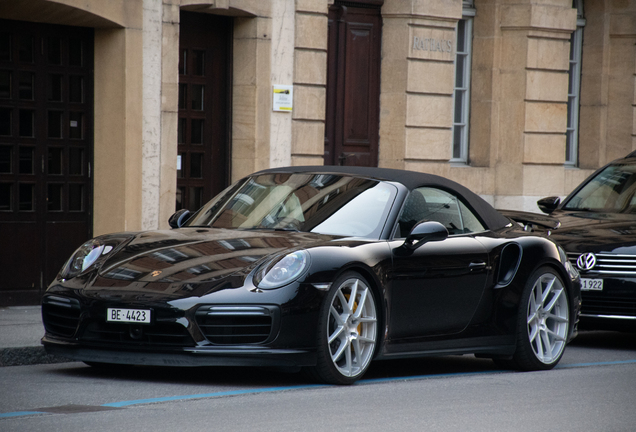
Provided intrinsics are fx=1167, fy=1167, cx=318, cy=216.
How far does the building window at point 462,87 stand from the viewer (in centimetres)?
1866

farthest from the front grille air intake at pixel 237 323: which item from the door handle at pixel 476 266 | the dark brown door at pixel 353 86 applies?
the dark brown door at pixel 353 86

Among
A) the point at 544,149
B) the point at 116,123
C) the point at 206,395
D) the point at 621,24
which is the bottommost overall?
the point at 206,395

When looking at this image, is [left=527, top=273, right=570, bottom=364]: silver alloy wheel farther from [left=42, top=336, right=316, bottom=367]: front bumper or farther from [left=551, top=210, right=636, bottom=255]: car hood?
[left=42, top=336, right=316, bottom=367]: front bumper

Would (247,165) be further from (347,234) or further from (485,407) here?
(485,407)

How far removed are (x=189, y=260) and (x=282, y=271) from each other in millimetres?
608

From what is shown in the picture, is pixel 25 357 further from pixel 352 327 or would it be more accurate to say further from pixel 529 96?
pixel 529 96

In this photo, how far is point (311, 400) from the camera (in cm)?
653

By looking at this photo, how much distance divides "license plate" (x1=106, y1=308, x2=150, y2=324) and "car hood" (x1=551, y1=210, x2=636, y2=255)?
464cm

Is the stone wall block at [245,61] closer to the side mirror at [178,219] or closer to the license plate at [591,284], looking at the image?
the license plate at [591,284]

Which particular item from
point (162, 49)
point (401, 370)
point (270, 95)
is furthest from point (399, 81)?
point (401, 370)

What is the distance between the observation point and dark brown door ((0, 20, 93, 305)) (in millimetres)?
12625

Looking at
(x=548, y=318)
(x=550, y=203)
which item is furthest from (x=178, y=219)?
(x=550, y=203)

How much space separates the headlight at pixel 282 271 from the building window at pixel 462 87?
11.8 meters

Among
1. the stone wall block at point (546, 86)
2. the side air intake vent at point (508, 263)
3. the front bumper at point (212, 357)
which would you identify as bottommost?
the front bumper at point (212, 357)
